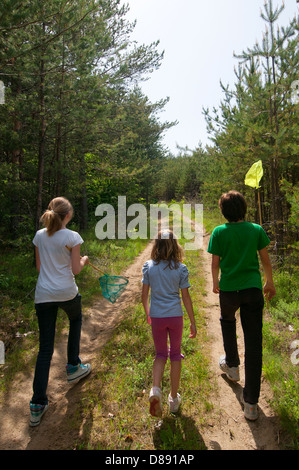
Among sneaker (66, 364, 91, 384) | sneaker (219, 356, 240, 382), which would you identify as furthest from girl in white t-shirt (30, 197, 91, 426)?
sneaker (219, 356, 240, 382)

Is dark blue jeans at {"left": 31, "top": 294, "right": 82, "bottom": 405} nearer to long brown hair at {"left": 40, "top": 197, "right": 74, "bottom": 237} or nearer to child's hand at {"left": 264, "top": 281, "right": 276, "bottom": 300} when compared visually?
long brown hair at {"left": 40, "top": 197, "right": 74, "bottom": 237}

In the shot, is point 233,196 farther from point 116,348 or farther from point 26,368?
point 26,368

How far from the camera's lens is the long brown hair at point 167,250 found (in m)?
3.07

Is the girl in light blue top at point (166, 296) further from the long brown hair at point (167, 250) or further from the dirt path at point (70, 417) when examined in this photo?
the dirt path at point (70, 417)

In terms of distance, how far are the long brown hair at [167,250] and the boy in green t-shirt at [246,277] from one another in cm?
46

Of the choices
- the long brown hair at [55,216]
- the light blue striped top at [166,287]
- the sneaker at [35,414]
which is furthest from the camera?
the long brown hair at [55,216]

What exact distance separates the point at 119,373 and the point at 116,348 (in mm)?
738

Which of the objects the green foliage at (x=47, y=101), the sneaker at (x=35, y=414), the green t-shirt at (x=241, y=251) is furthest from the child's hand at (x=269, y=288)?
the green foliage at (x=47, y=101)

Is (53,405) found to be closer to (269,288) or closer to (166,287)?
(166,287)

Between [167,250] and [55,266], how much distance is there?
1.27m

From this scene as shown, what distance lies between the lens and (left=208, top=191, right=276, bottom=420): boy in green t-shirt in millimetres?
3078

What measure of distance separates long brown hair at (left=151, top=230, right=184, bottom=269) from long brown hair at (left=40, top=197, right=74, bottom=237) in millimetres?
1118

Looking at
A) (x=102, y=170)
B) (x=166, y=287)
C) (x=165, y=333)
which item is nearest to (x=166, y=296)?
(x=166, y=287)
